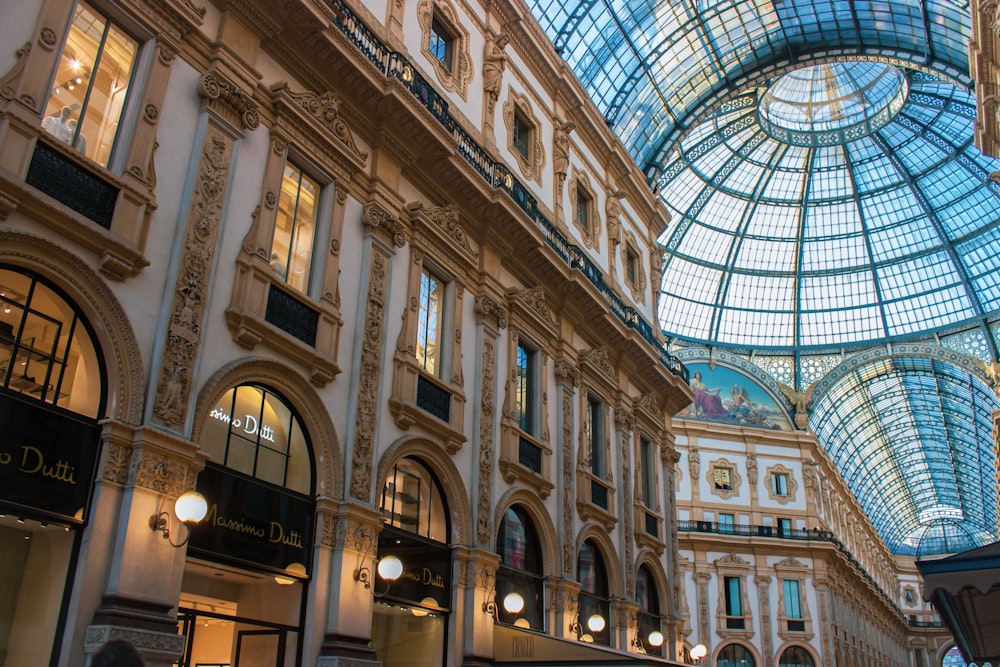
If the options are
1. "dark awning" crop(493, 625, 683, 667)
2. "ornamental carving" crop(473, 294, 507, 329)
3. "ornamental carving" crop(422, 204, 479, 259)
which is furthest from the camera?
"ornamental carving" crop(473, 294, 507, 329)

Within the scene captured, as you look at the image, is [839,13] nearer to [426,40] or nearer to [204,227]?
[426,40]

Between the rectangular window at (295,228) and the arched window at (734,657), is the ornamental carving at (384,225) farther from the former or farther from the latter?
the arched window at (734,657)

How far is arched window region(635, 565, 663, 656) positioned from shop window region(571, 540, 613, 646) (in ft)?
5.96

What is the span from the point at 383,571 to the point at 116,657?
33.3 feet

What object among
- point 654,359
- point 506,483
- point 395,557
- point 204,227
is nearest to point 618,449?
point 654,359

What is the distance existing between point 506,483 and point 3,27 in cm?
1257

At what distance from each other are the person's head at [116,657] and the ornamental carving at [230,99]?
1016 centimetres

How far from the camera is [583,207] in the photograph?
1059 inches

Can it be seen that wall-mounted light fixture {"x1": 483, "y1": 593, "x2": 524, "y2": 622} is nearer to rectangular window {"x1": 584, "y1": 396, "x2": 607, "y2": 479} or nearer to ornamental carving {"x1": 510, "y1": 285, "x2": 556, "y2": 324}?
rectangular window {"x1": 584, "y1": 396, "x2": 607, "y2": 479}

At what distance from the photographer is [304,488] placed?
13.5m

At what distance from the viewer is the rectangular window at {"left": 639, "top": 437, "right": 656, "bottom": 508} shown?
27.0 metres

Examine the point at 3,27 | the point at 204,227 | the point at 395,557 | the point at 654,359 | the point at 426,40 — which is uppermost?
the point at 426,40

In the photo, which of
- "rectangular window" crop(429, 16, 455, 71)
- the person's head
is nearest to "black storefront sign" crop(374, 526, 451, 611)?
the person's head

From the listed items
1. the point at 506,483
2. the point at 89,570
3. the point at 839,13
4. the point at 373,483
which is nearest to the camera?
the point at 89,570
